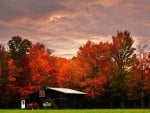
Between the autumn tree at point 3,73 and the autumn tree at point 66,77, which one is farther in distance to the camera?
the autumn tree at point 66,77

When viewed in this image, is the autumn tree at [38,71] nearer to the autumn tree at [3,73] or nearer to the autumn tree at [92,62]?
the autumn tree at [3,73]

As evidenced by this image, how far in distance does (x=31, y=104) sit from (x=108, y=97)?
64.3ft

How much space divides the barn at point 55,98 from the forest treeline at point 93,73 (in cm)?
281

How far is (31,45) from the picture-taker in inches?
4099

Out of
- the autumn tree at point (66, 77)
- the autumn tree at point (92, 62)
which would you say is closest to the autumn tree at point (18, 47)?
the autumn tree at point (66, 77)

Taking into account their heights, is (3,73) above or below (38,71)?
below

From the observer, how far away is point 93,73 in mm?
95438

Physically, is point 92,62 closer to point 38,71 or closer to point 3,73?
point 38,71

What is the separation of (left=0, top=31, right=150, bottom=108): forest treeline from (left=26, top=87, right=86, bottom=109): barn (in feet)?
9.22

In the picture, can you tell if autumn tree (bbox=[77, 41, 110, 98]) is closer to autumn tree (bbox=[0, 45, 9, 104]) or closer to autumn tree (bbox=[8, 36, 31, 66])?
autumn tree (bbox=[8, 36, 31, 66])

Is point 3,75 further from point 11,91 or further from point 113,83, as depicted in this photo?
point 113,83

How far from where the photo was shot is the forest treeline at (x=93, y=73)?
91062 millimetres

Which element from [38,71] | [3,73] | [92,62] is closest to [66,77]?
[38,71]

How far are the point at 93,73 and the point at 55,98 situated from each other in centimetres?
1096
